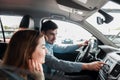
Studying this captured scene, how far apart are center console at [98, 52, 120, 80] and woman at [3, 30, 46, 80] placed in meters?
0.87

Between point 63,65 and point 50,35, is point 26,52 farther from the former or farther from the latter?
point 50,35

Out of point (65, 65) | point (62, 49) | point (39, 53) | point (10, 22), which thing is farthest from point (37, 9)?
point (39, 53)

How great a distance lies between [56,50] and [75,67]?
41.6 inches

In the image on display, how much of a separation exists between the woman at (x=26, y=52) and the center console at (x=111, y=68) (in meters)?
0.87

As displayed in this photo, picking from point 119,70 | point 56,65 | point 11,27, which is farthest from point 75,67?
point 11,27

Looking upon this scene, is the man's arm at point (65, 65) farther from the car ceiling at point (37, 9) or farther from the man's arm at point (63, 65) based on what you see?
the car ceiling at point (37, 9)

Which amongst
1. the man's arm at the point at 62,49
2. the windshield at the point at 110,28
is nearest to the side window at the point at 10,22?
the man's arm at the point at 62,49

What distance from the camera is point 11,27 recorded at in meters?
4.04

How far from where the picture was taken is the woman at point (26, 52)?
65.4 inches

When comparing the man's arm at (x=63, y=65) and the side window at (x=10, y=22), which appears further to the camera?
the side window at (x=10, y=22)

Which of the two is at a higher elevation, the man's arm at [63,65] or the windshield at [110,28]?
the windshield at [110,28]

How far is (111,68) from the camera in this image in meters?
2.66

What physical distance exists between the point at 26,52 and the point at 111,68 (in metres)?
1.17

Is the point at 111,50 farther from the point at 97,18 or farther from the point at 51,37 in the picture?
the point at 51,37
